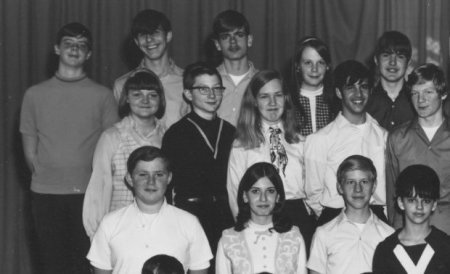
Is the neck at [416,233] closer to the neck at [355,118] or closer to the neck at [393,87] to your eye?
the neck at [355,118]

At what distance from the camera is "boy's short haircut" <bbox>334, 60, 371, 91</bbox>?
4.29m

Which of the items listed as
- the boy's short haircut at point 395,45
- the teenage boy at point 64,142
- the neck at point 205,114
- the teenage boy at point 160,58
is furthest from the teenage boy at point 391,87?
the teenage boy at point 64,142

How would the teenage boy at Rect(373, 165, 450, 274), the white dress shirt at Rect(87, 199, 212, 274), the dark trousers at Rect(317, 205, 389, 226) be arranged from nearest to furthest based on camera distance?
the teenage boy at Rect(373, 165, 450, 274) < the white dress shirt at Rect(87, 199, 212, 274) < the dark trousers at Rect(317, 205, 389, 226)

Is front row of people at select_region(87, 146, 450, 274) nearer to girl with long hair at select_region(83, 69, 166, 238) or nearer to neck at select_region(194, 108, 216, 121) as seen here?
girl with long hair at select_region(83, 69, 166, 238)

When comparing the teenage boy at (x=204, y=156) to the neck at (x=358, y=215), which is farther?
the teenage boy at (x=204, y=156)

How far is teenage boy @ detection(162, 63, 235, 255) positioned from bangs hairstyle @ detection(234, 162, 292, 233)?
227 millimetres

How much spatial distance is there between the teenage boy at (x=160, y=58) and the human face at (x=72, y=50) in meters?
0.32

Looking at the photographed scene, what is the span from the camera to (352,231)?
13.1 feet

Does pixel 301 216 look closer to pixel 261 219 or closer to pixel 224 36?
pixel 261 219

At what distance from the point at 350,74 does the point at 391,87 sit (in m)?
0.40

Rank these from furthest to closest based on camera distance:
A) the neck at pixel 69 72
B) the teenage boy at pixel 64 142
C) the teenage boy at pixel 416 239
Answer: the neck at pixel 69 72 < the teenage boy at pixel 64 142 < the teenage boy at pixel 416 239

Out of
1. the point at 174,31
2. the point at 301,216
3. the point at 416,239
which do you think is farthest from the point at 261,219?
the point at 174,31

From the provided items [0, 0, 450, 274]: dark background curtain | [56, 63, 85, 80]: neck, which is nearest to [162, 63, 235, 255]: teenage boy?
[56, 63, 85, 80]: neck

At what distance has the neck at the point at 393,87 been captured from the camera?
15.0 ft
